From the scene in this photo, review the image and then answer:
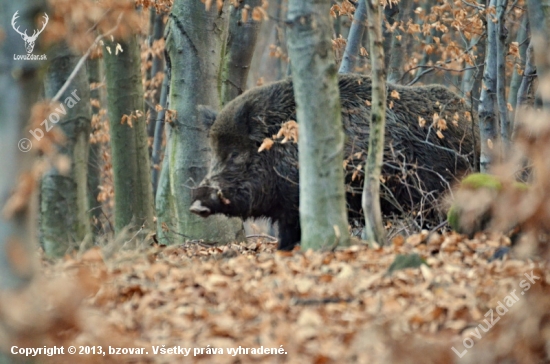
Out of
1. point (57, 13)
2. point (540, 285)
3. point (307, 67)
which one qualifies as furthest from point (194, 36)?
point (540, 285)

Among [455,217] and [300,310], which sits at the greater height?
[455,217]

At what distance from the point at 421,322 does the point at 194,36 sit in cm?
680

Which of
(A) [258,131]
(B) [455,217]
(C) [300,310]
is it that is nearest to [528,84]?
→ (A) [258,131]

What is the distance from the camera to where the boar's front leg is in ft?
31.3

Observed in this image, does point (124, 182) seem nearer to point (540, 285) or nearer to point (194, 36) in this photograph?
point (194, 36)

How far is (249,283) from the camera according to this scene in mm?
5625

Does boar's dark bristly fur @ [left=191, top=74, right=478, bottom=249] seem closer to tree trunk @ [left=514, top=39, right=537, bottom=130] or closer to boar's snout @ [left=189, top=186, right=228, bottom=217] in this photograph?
boar's snout @ [left=189, top=186, right=228, bottom=217]

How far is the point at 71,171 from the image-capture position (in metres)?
9.68

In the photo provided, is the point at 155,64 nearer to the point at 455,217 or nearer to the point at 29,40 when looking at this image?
the point at 455,217

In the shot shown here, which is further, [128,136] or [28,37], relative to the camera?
[128,136]

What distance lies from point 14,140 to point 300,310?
2.14 meters

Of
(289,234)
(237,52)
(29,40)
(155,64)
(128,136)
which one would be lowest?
(289,234)

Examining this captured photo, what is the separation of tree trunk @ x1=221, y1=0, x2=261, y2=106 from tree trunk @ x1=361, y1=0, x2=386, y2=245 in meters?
6.15

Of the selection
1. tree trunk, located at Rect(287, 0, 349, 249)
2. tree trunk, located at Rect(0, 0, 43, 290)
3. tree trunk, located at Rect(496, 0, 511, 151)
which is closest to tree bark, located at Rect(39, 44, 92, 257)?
tree trunk, located at Rect(287, 0, 349, 249)
